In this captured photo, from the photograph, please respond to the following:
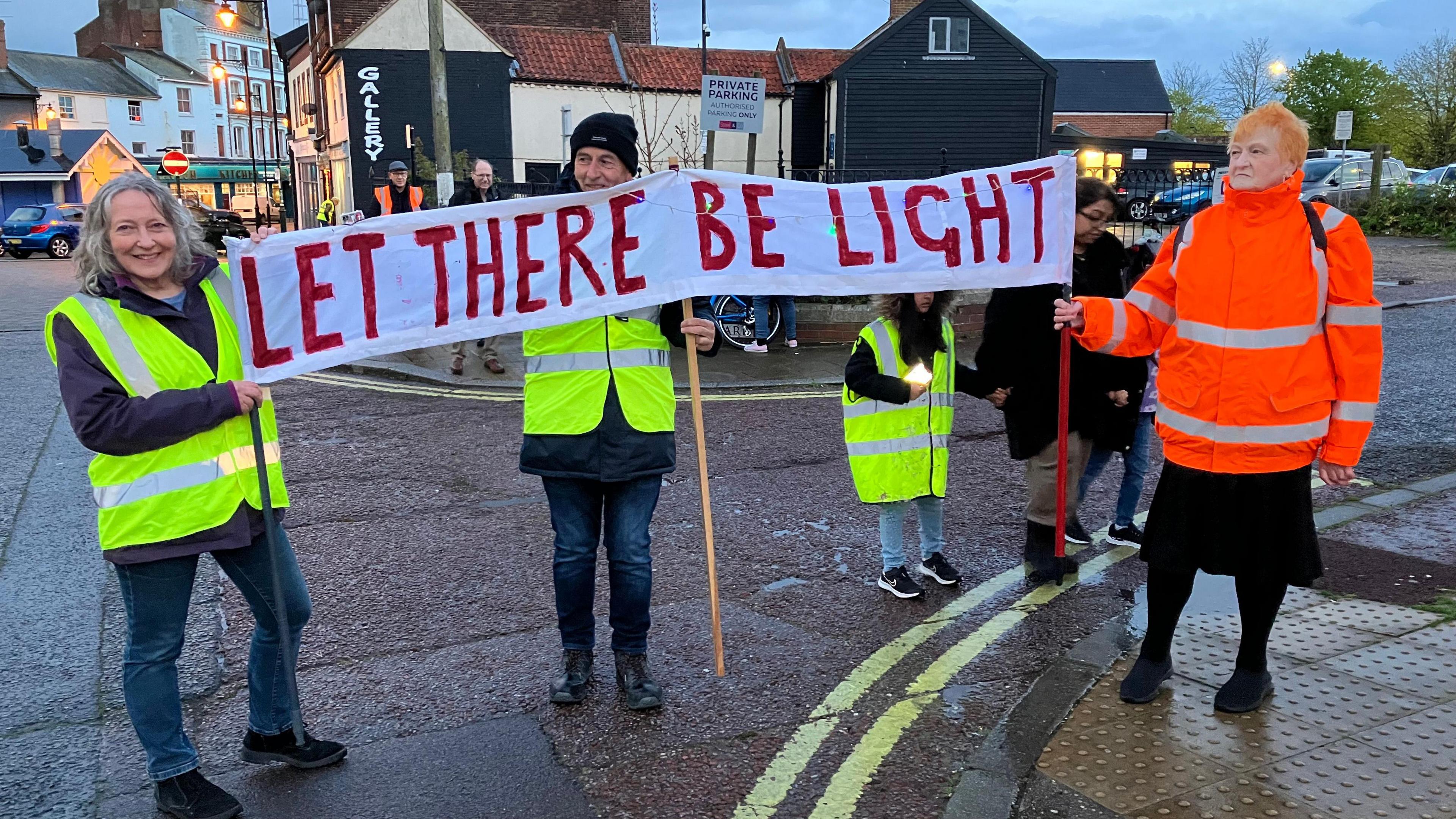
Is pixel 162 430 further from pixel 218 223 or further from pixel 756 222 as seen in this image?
pixel 218 223

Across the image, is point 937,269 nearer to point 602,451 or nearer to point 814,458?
point 602,451

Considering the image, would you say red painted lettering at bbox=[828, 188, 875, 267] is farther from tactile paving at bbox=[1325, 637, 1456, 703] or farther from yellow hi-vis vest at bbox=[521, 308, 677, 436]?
tactile paving at bbox=[1325, 637, 1456, 703]

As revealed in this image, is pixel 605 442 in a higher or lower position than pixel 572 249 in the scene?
lower

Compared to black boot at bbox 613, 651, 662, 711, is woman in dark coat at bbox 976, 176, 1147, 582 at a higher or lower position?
higher

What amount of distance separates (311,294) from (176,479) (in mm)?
766

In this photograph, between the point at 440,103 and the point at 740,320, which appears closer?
the point at 740,320

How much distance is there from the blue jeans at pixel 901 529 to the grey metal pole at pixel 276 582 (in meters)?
2.56

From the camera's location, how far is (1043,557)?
512cm

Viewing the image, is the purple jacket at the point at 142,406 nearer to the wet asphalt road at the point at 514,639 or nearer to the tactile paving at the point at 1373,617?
the wet asphalt road at the point at 514,639

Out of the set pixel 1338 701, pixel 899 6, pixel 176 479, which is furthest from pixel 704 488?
pixel 899 6

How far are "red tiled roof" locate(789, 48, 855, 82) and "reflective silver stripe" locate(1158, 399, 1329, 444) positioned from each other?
36.7 meters

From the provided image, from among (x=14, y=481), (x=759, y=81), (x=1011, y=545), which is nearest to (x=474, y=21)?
(x=759, y=81)

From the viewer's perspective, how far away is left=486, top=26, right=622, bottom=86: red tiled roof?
37625 millimetres

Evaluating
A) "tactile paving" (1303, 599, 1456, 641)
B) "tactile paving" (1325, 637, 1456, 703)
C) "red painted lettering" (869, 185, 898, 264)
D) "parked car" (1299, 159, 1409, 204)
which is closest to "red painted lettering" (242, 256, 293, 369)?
"red painted lettering" (869, 185, 898, 264)
